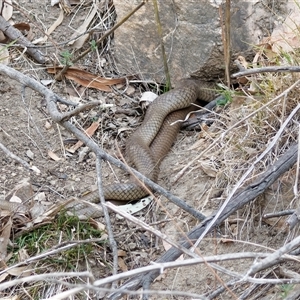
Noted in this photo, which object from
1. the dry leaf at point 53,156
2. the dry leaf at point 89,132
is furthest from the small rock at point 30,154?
the dry leaf at point 89,132

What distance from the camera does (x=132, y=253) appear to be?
420 cm

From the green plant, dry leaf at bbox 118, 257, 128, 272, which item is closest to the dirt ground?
dry leaf at bbox 118, 257, 128, 272

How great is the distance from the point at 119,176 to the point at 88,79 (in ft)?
3.06

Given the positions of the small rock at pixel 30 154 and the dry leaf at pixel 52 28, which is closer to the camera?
the small rock at pixel 30 154

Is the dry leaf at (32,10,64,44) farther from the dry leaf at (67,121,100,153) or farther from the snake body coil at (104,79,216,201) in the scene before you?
the snake body coil at (104,79,216,201)

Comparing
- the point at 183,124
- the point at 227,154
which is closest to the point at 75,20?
the point at 183,124

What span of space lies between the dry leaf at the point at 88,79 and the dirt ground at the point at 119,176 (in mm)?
45

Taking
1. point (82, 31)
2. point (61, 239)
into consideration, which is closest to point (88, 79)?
point (82, 31)

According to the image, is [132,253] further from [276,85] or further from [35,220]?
[276,85]

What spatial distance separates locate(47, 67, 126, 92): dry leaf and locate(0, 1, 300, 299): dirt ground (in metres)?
0.05

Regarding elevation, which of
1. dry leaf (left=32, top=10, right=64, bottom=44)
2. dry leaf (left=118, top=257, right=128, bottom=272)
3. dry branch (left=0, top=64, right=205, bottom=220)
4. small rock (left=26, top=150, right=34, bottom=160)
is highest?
dry branch (left=0, top=64, right=205, bottom=220)

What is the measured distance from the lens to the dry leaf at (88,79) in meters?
5.47

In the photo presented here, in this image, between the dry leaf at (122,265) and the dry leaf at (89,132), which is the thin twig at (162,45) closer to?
the dry leaf at (89,132)

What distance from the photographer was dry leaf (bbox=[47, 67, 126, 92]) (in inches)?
215
